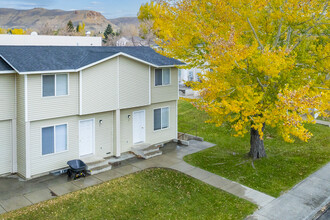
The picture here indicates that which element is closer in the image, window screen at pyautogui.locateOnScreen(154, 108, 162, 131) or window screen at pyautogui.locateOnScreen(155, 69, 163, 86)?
window screen at pyautogui.locateOnScreen(155, 69, 163, 86)

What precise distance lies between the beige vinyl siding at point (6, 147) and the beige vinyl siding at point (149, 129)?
606 centimetres

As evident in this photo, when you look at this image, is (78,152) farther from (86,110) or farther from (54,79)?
(54,79)

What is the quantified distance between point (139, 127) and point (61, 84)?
5.94 metres

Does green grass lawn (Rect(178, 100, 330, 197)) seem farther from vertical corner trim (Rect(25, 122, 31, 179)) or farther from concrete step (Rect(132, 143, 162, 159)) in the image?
vertical corner trim (Rect(25, 122, 31, 179))

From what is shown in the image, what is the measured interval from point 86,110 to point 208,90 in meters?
6.64

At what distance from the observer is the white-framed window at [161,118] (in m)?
20.9

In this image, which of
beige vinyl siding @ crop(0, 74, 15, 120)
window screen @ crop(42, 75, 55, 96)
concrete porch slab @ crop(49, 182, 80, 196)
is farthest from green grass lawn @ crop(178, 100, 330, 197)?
beige vinyl siding @ crop(0, 74, 15, 120)

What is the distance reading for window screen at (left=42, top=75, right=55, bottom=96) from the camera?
15.4m

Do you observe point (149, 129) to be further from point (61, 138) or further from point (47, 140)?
point (47, 140)

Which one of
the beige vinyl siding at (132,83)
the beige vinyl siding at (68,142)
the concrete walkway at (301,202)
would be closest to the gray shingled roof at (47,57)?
the beige vinyl siding at (132,83)

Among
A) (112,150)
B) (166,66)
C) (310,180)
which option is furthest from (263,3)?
(112,150)

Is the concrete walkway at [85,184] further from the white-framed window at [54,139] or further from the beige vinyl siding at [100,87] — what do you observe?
the beige vinyl siding at [100,87]

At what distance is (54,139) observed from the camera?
16047 mm

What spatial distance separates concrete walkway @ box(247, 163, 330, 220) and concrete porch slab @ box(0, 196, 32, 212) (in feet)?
29.8
